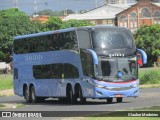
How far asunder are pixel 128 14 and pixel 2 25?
35994 mm

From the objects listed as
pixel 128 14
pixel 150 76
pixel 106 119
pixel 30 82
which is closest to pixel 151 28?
pixel 128 14

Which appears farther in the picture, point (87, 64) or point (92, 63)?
point (87, 64)

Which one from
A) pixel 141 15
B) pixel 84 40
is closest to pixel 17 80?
pixel 84 40

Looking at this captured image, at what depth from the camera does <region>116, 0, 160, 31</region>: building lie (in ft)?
409

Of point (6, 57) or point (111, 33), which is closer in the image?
point (111, 33)

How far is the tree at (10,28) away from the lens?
97.4m

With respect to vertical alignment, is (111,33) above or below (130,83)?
above

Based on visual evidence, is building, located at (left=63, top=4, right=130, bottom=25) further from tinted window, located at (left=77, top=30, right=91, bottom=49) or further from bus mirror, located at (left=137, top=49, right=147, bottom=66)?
tinted window, located at (left=77, top=30, right=91, bottom=49)

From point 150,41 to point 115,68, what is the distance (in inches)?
2799

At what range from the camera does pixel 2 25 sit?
100 m

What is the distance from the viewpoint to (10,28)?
3912 inches

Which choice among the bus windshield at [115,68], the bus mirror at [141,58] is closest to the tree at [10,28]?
the bus mirror at [141,58]

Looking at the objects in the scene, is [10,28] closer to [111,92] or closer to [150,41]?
[150,41]

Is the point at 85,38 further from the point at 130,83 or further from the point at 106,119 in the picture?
the point at 106,119
